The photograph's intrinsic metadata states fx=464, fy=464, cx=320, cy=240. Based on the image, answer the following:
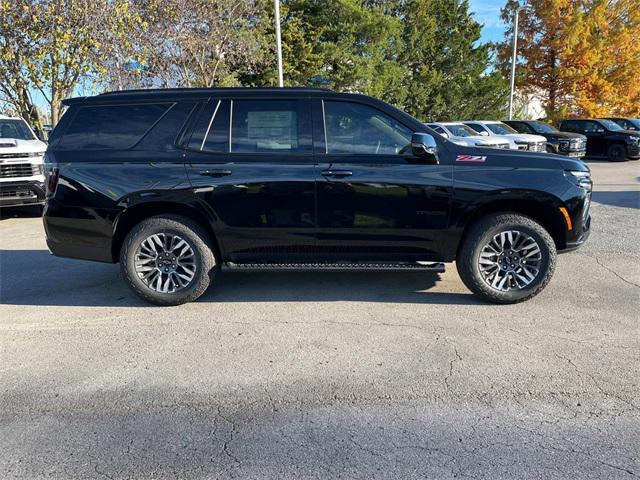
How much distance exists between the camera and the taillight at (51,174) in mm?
4473

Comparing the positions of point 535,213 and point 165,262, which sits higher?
point 535,213

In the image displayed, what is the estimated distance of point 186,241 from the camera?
14.9 feet

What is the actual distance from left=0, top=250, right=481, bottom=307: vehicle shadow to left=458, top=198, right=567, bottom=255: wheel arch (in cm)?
89

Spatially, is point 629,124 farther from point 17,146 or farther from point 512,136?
point 17,146

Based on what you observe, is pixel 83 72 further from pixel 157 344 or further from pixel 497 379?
pixel 497 379

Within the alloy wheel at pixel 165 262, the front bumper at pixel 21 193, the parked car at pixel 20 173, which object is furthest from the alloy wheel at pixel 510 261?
the parked car at pixel 20 173

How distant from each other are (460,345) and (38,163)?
29.9 ft

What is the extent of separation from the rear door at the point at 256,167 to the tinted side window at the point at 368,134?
0.84 feet

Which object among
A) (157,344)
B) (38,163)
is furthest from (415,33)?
(157,344)

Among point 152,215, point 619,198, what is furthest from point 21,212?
point 619,198

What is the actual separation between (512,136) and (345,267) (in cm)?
1276

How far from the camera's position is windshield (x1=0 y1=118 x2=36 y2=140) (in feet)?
32.6

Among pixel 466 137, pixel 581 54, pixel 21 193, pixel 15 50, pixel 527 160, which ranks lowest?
pixel 21 193

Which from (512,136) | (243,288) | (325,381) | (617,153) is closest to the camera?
(325,381)
